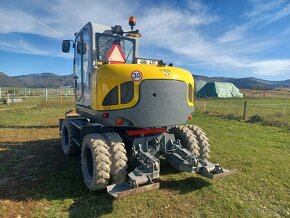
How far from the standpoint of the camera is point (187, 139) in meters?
6.16

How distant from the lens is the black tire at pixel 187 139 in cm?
609

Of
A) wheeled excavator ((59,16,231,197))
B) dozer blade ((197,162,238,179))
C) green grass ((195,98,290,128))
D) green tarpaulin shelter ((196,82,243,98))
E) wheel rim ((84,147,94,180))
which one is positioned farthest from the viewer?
green tarpaulin shelter ((196,82,243,98))

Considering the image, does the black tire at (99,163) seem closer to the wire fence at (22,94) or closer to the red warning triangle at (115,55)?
the red warning triangle at (115,55)

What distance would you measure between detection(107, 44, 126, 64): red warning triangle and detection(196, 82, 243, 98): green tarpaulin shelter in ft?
135

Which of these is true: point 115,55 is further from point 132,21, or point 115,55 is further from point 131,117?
point 131,117

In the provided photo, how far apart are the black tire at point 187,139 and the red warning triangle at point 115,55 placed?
220 cm

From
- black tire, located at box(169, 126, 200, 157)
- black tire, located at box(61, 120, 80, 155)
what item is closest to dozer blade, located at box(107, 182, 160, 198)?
black tire, located at box(169, 126, 200, 157)

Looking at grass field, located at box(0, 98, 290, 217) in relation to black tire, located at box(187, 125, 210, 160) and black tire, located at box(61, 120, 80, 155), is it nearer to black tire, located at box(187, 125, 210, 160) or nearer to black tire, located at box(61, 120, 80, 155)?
black tire, located at box(61, 120, 80, 155)

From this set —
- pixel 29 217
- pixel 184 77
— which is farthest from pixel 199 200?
pixel 29 217

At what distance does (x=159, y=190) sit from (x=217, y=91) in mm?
42793

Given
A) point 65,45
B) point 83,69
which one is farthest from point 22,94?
point 83,69

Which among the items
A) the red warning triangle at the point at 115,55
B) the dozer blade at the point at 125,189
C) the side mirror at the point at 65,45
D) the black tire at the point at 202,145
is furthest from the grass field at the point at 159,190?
the side mirror at the point at 65,45

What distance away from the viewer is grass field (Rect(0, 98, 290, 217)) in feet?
14.8

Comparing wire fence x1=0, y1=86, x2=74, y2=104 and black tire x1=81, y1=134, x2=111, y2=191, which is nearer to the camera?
black tire x1=81, y1=134, x2=111, y2=191
